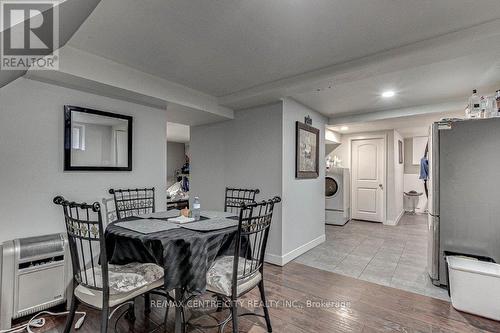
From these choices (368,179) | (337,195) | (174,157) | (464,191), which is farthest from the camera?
(174,157)

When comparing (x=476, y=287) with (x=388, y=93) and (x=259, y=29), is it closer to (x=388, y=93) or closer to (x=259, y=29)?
(x=388, y=93)

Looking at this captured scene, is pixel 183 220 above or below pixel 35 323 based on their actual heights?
above

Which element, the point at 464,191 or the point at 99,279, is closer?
the point at 99,279

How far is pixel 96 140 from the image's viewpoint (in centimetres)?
261

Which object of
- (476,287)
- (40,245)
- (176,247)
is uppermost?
(176,247)

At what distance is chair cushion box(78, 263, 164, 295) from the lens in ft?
5.15

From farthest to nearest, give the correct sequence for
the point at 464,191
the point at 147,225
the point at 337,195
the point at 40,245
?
the point at 337,195 < the point at 464,191 < the point at 40,245 < the point at 147,225

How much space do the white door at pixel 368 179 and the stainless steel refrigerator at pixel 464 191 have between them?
3390 mm

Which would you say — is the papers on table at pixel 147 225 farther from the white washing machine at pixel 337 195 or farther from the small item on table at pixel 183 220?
the white washing machine at pixel 337 195

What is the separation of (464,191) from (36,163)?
431cm

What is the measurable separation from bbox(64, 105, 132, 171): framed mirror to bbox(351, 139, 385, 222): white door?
554 cm

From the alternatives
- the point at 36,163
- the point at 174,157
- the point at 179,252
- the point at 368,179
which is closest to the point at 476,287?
the point at 179,252

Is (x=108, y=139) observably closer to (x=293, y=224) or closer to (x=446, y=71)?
(x=293, y=224)

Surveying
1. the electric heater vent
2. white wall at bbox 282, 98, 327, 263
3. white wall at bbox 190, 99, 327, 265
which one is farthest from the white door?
the electric heater vent
